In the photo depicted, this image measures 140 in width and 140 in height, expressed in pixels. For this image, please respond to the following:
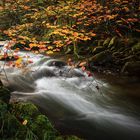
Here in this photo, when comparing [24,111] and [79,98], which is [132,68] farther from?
[24,111]

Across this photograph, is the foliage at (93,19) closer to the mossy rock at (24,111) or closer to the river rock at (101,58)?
the river rock at (101,58)

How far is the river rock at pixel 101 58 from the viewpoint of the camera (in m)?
9.49

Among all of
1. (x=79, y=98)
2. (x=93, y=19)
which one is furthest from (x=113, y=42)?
(x=79, y=98)

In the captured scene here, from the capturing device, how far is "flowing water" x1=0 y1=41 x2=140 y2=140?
17.1ft

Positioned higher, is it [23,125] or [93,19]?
[23,125]

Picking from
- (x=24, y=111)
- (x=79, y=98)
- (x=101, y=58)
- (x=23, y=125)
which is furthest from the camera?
(x=101, y=58)

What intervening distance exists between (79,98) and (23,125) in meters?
3.87

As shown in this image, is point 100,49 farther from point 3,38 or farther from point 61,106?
point 3,38

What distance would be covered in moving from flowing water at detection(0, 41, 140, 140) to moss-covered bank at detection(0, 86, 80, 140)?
1.18 metres

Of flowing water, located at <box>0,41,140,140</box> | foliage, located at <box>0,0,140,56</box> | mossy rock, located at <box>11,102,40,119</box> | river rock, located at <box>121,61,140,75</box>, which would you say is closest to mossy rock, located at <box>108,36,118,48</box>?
foliage, located at <box>0,0,140,56</box>

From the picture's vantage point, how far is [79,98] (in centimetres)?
715

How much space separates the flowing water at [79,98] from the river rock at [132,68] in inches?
17.6

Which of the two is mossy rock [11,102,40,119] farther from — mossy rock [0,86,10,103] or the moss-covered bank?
mossy rock [0,86,10,103]

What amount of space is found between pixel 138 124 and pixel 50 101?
2285 mm
